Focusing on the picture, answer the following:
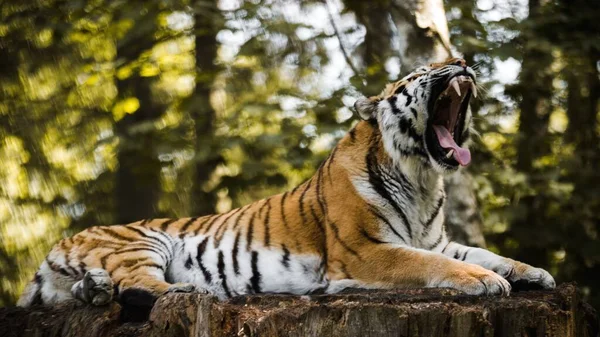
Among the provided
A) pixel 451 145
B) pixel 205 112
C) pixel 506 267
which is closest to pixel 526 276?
pixel 506 267

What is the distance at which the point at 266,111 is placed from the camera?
6852 mm

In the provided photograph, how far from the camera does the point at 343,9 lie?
823cm

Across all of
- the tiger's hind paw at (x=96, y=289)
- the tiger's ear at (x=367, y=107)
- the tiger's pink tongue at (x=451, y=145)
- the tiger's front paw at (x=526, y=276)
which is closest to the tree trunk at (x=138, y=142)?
the tiger's ear at (x=367, y=107)

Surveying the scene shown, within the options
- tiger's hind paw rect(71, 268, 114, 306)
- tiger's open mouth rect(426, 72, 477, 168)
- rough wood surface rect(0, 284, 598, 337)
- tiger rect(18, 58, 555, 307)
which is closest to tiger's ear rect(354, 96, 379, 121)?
tiger rect(18, 58, 555, 307)

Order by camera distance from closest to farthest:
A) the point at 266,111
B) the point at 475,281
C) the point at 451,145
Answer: the point at 475,281
the point at 451,145
the point at 266,111

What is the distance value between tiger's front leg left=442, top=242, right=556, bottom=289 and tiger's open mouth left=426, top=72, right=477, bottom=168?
574 mm

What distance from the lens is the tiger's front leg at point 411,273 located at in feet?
12.1

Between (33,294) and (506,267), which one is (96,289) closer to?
(33,294)

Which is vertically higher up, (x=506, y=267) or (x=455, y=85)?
(x=455, y=85)

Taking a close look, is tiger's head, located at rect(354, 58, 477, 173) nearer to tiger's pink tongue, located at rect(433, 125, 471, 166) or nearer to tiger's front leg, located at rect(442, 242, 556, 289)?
tiger's pink tongue, located at rect(433, 125, 471, 166)

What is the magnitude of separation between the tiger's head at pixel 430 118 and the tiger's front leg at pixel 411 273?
0.64m

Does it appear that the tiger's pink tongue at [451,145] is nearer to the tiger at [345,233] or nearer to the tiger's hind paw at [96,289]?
the tiger at [345,233]

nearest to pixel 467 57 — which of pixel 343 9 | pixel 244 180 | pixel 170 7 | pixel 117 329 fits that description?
pixel 343 9

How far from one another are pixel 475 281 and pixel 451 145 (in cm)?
116
